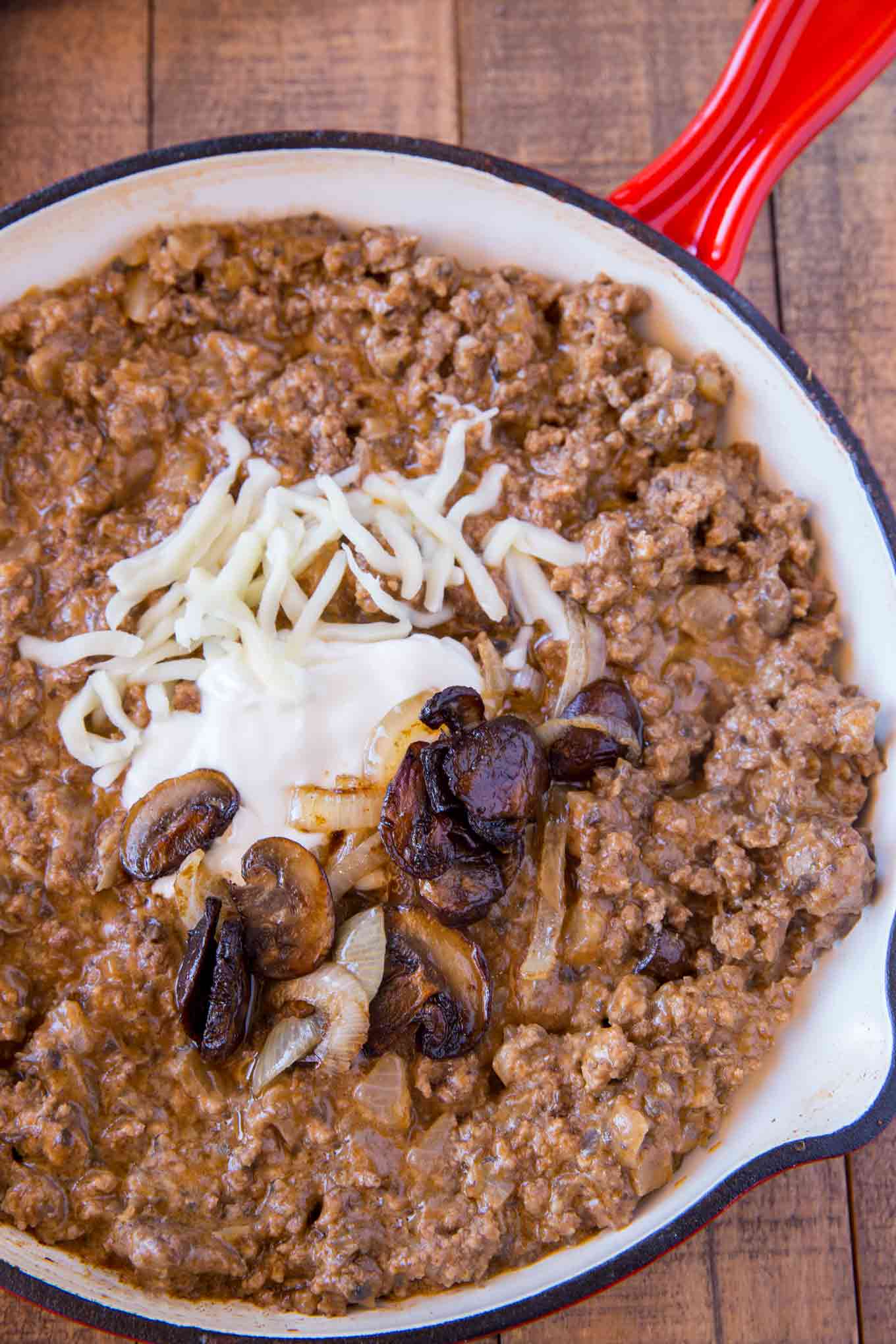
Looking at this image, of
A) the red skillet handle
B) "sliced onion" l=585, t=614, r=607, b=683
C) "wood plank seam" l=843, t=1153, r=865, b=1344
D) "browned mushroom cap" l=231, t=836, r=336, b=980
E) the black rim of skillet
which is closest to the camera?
the black rim of skillet

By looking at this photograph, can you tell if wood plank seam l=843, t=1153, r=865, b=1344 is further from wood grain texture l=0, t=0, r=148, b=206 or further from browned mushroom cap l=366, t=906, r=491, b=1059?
wood grain texture l=0, t=0, r=148, b=206

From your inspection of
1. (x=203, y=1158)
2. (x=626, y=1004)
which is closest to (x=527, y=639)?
(x=626, y=1004)

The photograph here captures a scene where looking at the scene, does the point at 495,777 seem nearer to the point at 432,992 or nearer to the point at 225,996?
the point at 432,992

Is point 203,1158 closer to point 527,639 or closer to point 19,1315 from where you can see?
point 19,1315

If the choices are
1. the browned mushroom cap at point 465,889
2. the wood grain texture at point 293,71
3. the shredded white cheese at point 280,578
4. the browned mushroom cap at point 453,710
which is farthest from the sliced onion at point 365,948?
the wood grain texture at point 293,71

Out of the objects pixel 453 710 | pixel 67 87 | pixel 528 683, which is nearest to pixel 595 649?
pixel 528 683

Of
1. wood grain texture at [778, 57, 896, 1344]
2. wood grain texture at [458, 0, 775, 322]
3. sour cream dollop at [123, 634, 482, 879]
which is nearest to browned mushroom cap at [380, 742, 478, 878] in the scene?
sour cream dollop at [123, 634, 482, 879]

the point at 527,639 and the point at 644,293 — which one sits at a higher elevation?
the point at 644,293
